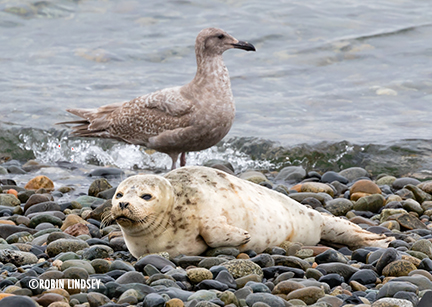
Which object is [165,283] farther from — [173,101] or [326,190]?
[173,101]

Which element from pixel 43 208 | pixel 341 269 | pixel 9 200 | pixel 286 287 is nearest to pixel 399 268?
pixel 341 269

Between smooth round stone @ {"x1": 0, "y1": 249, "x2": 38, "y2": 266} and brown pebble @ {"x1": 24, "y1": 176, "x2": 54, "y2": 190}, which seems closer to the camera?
smooth round stone @ {"x1": 0, "y1": 249, "x2": 38, "y2": 266}

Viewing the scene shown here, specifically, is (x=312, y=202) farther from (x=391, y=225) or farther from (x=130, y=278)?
(x=130, y=278)

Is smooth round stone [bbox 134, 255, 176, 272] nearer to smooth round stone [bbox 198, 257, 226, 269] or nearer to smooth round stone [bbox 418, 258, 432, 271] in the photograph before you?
smooth round stone [bbox 198, 257, 226, 269]

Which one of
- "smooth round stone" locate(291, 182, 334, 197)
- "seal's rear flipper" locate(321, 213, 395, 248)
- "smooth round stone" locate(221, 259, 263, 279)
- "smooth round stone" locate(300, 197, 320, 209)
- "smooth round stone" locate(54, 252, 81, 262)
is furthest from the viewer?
"smooth round stone" locate(291, 182, 334, 197)

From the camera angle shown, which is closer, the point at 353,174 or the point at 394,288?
the point at 394,288

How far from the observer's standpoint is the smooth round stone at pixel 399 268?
11.9 ft

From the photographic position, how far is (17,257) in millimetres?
3889

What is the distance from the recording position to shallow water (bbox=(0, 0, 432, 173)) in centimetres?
960

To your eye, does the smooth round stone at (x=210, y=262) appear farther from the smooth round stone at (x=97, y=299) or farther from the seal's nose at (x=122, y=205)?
the smooth round stone at (x=97, y=299)

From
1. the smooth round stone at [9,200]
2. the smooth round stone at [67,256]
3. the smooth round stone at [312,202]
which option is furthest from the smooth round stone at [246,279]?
the smooth round stone at [9,200]

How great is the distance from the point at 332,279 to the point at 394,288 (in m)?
0.39

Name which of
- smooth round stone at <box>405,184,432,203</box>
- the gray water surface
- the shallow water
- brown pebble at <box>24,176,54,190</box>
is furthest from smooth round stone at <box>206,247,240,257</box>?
the gray water surface

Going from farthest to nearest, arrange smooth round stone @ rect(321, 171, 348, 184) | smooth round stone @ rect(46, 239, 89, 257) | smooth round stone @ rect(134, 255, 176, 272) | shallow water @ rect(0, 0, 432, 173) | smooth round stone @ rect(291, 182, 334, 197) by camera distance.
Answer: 1. shallow water @ rect(0, 0, 432, 173)
2. smooth round stone @ rect(321, 171, 348, 184)
3. smooth round stone @ rect(291, 182, 334, 197)
4. smooth round stone @ rect(46, 239, 89, 257)
5. smooth round stone @ rect(134, 255, 176, 272)
